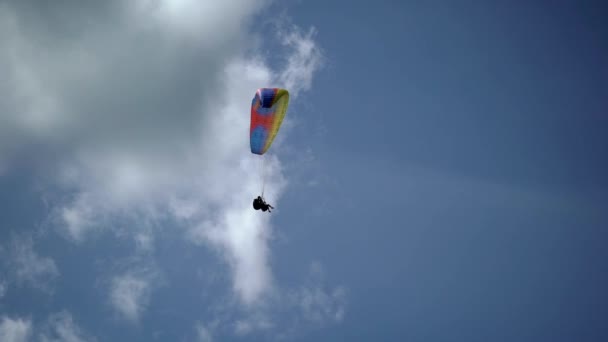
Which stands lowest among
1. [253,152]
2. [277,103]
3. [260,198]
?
[260,198]

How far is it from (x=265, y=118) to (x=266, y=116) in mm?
218

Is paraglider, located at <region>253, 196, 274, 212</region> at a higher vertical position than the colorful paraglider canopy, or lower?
lower

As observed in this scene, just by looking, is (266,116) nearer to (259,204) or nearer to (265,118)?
(265,118)

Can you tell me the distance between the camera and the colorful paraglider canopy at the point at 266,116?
4016cm

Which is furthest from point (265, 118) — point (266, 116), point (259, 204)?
point (259, 204)

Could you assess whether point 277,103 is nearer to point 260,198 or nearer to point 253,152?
point 253,152

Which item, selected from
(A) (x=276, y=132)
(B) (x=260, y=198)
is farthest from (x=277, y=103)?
(B) (x=260, y=198)

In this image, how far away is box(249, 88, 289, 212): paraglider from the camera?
39938 millimetres

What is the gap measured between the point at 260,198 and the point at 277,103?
29.9ft

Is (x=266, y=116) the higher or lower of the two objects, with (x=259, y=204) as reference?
higher

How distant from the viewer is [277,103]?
40781 mm

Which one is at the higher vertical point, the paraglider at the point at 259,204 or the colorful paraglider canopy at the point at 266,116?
the colorful paraglider canopy at the point at 266,116

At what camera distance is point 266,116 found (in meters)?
41.1

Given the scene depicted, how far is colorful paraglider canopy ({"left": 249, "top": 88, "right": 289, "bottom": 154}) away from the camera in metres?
40.2
